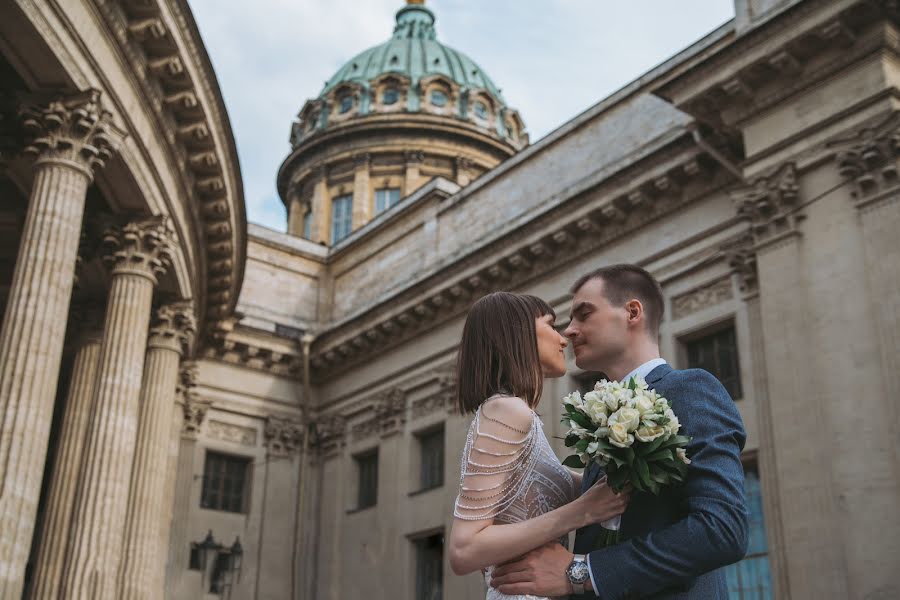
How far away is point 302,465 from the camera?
86.6ft

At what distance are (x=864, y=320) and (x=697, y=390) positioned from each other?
11596 mm

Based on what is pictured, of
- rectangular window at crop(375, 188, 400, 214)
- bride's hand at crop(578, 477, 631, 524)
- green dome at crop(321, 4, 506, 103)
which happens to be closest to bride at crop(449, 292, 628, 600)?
bride's hand at crop(578, 477, 631, 524)

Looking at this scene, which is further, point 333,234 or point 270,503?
point 333,234

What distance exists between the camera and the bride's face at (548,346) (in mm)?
3848

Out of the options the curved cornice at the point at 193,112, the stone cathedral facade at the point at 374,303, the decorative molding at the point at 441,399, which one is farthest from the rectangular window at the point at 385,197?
the curved cornice at the point at 193,112

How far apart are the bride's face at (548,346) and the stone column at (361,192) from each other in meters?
34.3

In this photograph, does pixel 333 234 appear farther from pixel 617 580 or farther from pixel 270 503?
pixel 617 580

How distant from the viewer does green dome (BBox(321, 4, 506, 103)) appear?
44812 mm

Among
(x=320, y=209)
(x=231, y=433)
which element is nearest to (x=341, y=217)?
(x=320, y=209)

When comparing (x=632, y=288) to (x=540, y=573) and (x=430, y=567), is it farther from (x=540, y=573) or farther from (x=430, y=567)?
(x=430, y=567)

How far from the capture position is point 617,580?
3205 mm

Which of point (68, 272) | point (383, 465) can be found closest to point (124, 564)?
point (68, 272)

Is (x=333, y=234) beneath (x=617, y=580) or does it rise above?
above

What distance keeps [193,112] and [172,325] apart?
434cm
